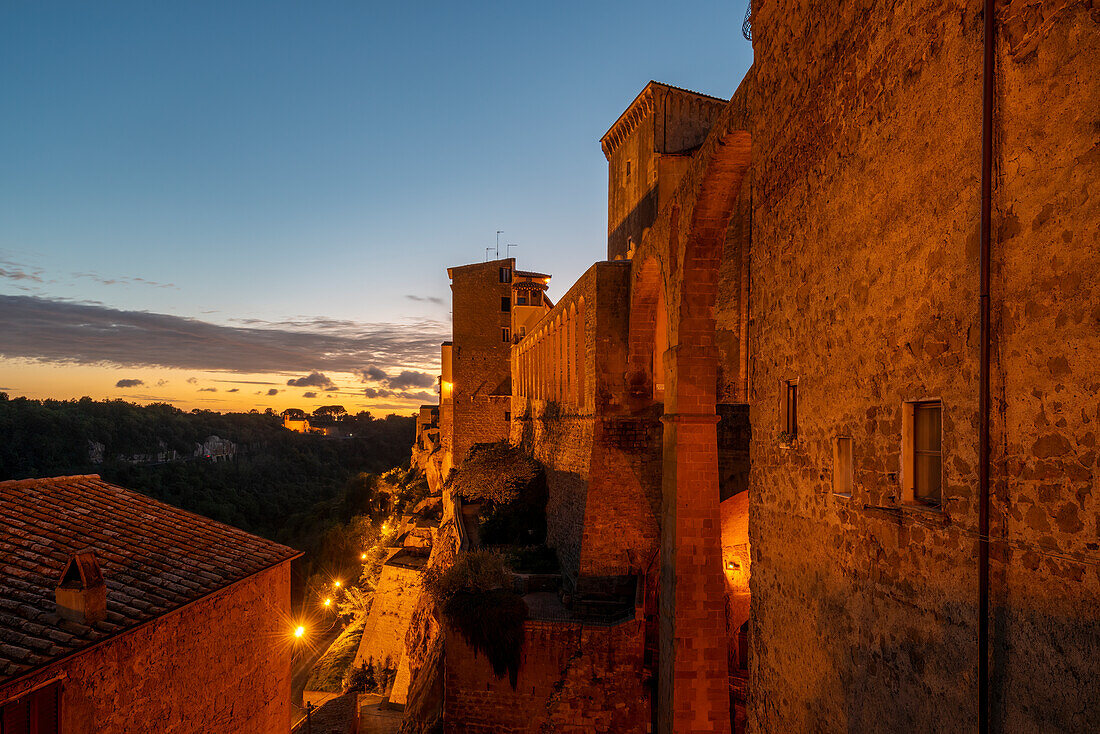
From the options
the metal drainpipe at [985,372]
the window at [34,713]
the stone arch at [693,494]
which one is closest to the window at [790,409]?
the metal drainpipe at [985,372]

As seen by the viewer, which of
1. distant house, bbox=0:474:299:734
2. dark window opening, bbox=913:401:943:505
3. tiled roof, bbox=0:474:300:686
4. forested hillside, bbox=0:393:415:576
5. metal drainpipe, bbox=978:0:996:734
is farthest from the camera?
forested hillside, bbox=0:393:415:576

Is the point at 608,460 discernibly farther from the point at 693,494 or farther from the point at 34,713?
the point at 34,713

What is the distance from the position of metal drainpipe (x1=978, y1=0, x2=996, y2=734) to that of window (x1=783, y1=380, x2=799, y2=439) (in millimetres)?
2091

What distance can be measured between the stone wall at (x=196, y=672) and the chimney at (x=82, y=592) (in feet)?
1.26

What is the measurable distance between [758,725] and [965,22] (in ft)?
17.5

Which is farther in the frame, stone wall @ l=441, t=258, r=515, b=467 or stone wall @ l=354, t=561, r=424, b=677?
stone wall @ l=441, t=258, r=515, b=467

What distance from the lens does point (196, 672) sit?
25.5ft

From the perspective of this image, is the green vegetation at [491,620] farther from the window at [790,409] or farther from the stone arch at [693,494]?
the window at [790,409]

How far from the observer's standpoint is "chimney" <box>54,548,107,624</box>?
20.7 feet

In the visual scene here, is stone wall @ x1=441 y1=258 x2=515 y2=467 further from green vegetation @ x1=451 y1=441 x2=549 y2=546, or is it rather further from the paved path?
the paved path

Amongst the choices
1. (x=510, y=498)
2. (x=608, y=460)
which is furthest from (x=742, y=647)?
(x=510, y=498)

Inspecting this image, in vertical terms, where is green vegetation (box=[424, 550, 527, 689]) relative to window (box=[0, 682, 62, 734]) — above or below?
below

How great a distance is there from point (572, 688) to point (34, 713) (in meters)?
8.12

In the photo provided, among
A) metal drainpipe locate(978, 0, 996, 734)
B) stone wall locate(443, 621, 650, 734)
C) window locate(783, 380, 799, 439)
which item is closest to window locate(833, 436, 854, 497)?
window locate(783, 380, 799, 439)
